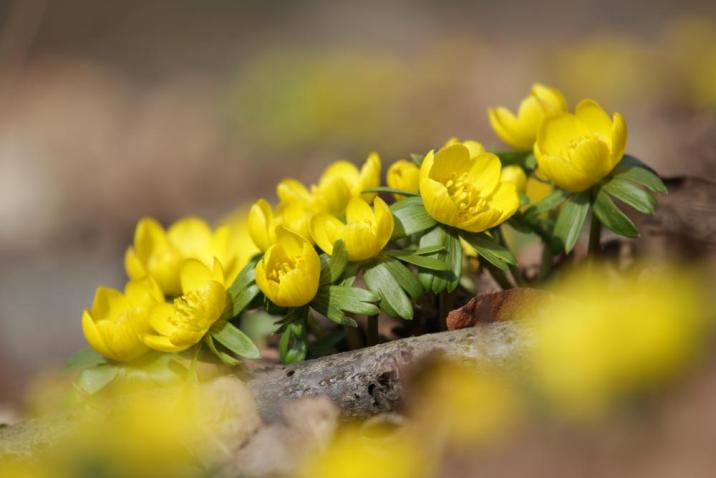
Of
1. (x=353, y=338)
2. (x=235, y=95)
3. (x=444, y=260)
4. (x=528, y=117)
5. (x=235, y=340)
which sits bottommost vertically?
(x=235, y=95)

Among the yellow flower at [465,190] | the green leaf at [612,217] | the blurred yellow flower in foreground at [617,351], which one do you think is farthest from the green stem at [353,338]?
the blurred yellow flower in foreground at [617,351]

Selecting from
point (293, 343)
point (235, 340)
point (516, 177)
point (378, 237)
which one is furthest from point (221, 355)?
point (516, 177)

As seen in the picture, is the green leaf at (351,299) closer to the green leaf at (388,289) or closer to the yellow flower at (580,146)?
the green leaf at (388,289)

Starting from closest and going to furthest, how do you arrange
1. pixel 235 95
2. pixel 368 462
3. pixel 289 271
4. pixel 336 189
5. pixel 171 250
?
pixel 368 462 → pixel 289 271 → pixel 336 189 → pixel 171 250 → pixel 235 95

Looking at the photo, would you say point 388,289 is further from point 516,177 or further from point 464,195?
point 516,177

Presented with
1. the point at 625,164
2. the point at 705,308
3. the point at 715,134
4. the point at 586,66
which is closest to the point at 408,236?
the point at 625,164

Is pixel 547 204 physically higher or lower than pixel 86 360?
higher

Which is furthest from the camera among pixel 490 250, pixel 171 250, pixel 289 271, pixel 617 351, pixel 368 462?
pixel 171 250

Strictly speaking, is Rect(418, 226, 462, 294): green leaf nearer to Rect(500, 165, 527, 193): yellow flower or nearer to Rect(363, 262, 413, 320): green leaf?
Rect(363, 262, 413, 320): green leaf
